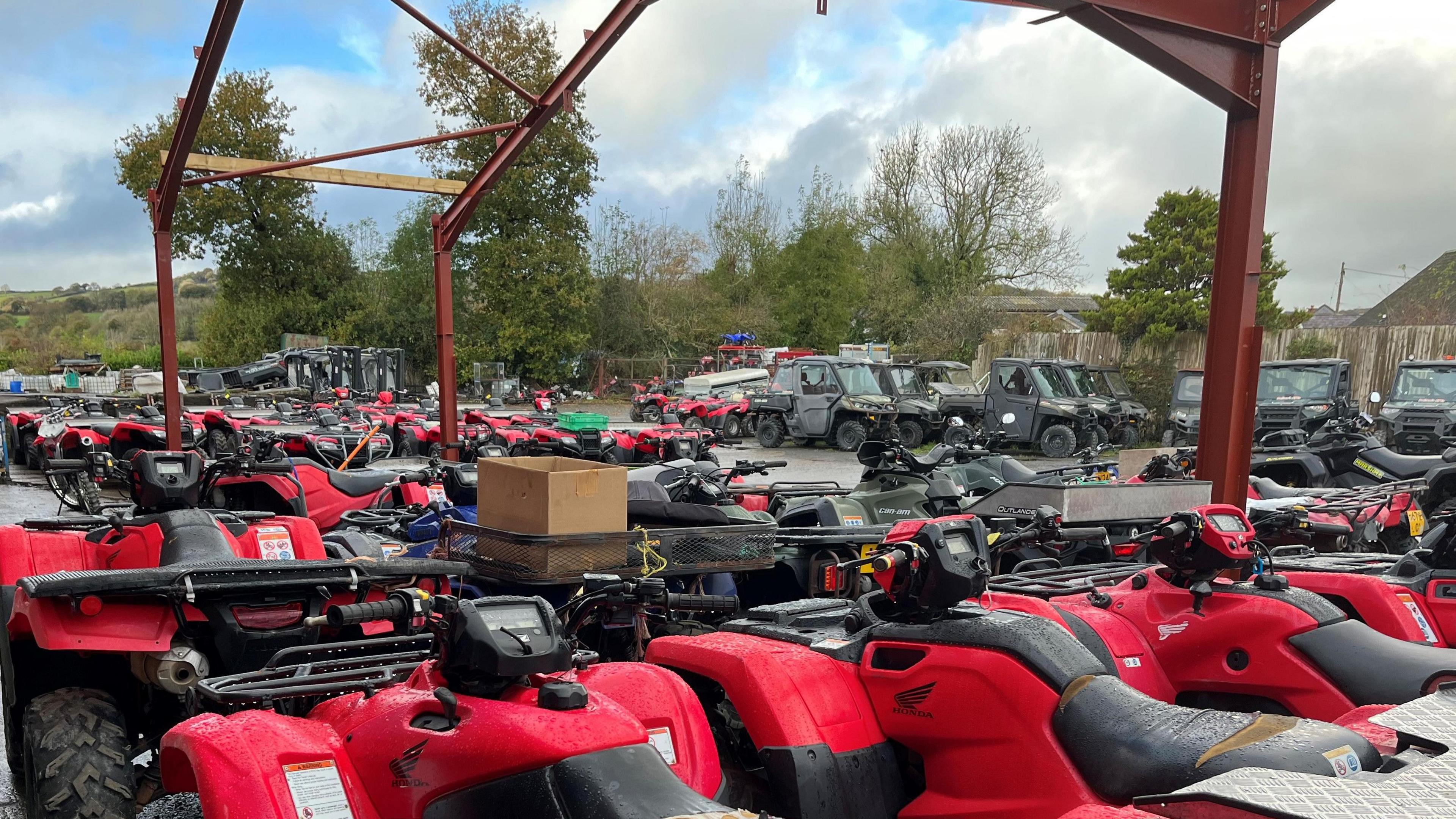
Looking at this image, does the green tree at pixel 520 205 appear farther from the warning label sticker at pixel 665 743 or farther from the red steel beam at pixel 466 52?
the warning label sticker at pixel 665 743

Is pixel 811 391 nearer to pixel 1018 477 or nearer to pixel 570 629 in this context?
pixel 1018 477

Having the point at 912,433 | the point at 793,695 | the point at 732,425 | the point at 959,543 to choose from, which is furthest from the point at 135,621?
the point at 732,425

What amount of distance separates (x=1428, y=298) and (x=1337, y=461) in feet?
84.4

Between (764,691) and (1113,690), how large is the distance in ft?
3.37

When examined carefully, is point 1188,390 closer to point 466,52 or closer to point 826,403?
point 826,403

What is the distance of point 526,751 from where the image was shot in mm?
2039

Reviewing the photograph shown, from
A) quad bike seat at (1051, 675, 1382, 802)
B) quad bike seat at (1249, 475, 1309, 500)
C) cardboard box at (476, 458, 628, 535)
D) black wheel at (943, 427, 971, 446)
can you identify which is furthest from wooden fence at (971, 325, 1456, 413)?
quad bike seat at (1051, 675, 1382, 802)

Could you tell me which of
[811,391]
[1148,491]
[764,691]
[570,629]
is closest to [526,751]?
[570,629]

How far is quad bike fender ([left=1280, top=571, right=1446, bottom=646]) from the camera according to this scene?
406 cm

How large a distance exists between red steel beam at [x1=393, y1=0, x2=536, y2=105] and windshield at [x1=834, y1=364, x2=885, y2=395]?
11.7 metres

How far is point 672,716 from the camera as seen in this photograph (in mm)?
2889

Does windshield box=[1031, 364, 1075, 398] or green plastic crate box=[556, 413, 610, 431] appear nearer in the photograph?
green plastic crate box=[556, 413, 610, 431]

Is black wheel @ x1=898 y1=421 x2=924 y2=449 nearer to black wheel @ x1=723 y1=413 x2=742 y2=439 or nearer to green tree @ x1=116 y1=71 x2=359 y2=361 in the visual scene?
black wheel @ x1=723 y1=413 x2=742 y2=439

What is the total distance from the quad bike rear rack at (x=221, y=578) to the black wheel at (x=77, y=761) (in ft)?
1.29
